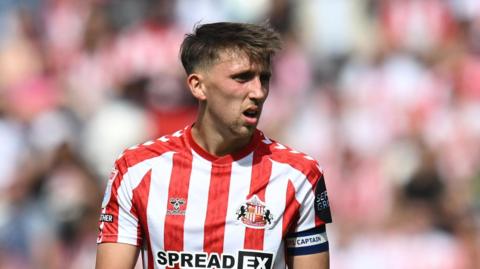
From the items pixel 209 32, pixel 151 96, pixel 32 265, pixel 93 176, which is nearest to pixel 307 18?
pixel 151 96

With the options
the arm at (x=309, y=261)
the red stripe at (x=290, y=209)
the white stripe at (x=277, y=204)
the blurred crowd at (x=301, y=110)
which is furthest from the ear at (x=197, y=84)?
the blurred crowd at (x=301, y=110)

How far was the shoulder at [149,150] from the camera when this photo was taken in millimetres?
4535

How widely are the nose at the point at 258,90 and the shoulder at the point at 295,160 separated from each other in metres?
0.32

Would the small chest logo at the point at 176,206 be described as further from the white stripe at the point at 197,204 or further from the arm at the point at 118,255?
the arm at the point at 118,255

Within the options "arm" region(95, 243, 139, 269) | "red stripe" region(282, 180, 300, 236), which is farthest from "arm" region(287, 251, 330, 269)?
"arm" region(95, 243, 139, 269)

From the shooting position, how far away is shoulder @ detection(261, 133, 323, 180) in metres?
4.53

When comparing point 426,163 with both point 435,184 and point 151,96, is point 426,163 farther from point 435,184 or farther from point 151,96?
point 151,96

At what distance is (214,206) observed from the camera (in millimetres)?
4461

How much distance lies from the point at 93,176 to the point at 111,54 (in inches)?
46.7

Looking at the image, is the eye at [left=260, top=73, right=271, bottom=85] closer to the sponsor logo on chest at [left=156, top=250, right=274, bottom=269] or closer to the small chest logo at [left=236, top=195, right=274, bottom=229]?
the small chest logo at [left=236, top=195, right=274, bottom=229]

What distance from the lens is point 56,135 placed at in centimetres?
925

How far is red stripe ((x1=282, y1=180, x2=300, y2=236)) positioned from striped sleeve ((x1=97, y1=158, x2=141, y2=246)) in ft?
2.04

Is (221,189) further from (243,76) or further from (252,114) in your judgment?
(243,76)

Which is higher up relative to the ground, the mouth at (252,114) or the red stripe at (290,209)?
the mouth at (252,114)
